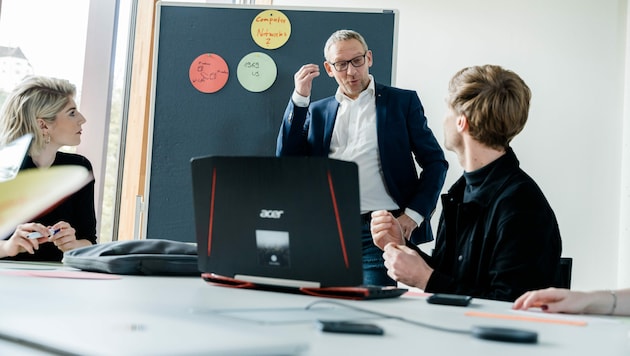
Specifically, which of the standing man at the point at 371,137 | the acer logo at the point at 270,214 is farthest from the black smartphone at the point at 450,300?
the standing man at the point at 371,137

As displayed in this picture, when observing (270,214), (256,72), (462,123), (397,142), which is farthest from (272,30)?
(270,214)

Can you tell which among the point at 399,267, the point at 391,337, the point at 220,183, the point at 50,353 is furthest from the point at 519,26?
the point at 50,353

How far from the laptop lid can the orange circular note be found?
177cm

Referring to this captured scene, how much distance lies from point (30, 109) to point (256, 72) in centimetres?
94

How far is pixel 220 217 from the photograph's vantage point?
1310 mm

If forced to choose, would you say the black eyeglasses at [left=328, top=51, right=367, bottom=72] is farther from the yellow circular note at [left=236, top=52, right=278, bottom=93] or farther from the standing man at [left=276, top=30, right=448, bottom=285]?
the yellow circular note at [left=236, top=52, right=278, bottom=93]

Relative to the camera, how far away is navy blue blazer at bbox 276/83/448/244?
8.33 ft

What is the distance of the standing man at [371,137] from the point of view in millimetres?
2539

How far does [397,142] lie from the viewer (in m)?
2.58

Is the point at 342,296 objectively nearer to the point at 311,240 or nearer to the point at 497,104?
the point at 311,240

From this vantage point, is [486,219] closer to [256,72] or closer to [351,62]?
[351,62]

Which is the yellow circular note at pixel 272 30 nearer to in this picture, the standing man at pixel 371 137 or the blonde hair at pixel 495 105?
the standing man at pixel 371 137

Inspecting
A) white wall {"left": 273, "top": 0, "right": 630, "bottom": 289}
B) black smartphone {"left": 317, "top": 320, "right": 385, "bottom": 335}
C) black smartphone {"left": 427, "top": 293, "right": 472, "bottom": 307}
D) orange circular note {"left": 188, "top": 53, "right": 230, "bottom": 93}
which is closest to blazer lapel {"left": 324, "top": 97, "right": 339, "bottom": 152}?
orange circular note {"left": 188, "top": 53, "right": 230, "bottom": 93}

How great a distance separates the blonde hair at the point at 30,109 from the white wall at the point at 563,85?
188 cm
